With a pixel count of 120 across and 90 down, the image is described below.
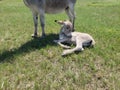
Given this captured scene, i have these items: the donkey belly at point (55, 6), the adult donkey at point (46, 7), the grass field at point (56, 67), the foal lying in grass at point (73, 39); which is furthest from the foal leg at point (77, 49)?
the donkey belly at point (55, 6)

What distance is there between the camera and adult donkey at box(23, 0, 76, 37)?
10.0 m

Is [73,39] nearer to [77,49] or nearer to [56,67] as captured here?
[77,49]

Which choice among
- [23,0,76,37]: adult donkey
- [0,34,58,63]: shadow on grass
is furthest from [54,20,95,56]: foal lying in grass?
[23,0,76,37]: adult donkey

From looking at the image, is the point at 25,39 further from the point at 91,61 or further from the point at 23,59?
the point at 91,61

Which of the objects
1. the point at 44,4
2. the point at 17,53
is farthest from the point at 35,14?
the point at 17,53

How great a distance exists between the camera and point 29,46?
29.9ft

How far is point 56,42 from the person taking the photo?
364 inches

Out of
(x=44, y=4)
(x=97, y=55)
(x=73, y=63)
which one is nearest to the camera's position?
(x=73, y=63)

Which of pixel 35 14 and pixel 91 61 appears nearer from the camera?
pixel 91 61

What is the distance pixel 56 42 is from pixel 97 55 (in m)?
1.81

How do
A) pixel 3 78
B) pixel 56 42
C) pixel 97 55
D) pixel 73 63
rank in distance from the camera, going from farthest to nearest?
pixel 56 42 → pixel 97 55 → pixel 73 63 → pixel 3 78

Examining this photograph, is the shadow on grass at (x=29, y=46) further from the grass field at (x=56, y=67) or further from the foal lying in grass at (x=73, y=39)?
the foal lying in grass at (x=73, y=39)

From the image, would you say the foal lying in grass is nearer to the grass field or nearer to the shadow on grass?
the grass field

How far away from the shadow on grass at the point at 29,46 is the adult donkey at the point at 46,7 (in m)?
0.55
